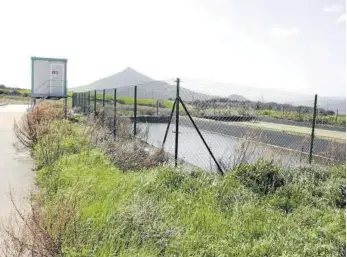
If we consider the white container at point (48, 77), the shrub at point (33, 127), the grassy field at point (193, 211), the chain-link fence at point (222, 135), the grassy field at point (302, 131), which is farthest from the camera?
the white container at point (48, 77)

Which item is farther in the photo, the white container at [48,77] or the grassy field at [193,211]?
the white container at [48,77]

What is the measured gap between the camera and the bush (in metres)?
6.16

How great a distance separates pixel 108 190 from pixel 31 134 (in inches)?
269

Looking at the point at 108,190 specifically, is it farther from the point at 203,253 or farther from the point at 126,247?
the point at 203,253

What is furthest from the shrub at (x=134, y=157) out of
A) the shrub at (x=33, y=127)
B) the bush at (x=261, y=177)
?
the shrub at (x=33, y=127)

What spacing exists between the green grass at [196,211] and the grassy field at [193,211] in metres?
0.01

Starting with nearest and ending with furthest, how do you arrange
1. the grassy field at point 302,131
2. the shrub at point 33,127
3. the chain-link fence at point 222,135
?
1. the chain-link fence at point 222,135
2. the shrub at point 33,127
3. the grassy field at point 302,131

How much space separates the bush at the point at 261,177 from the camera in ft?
20.2

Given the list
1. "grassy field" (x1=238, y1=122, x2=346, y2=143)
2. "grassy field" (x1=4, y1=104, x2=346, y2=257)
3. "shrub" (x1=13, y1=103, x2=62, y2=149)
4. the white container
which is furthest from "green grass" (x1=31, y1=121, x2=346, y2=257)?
the white container

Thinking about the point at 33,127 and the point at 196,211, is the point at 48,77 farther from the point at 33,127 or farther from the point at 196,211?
the point at 196,211

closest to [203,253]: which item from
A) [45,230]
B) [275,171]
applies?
[45,230]

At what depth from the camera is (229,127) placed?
12938 millimetres

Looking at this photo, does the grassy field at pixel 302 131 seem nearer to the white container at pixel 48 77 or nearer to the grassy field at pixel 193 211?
the grassy field at pixel 193 211

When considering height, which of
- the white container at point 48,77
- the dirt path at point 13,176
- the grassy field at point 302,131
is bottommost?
the dirt path at point 13,176
